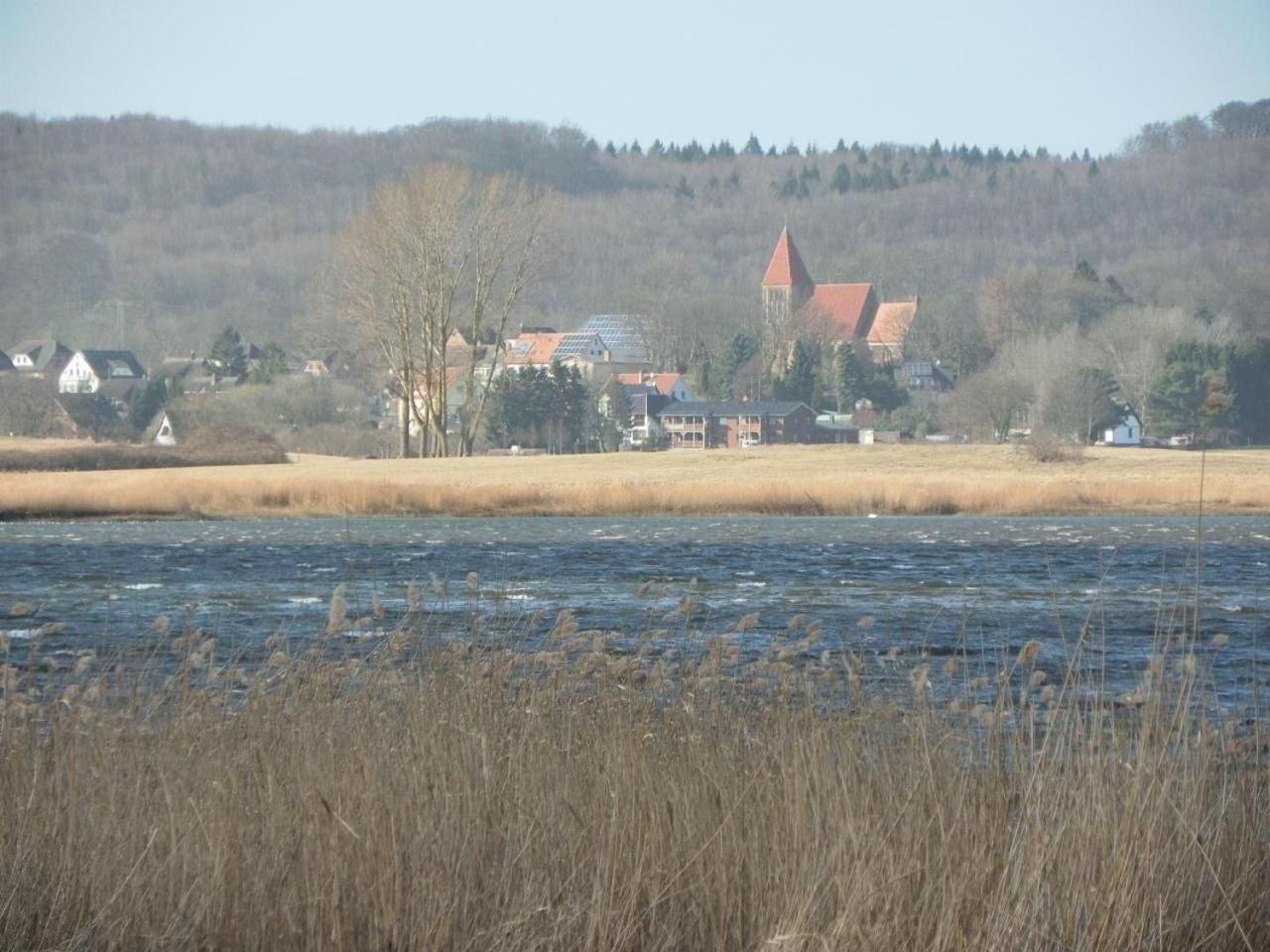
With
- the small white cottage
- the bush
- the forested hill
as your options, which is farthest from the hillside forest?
the bush

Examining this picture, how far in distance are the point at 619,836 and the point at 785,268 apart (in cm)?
15718

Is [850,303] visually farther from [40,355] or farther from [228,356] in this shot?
[40,355]

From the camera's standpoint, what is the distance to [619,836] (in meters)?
6.13

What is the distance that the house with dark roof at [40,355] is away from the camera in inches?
5408

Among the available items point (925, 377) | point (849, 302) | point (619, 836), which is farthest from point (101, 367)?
point (619, 836)

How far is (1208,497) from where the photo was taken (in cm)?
4625

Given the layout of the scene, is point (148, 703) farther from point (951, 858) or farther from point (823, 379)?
point (823, 379)

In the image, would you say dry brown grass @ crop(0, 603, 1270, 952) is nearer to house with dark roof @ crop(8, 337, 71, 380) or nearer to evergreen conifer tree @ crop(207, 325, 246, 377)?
evergreen conifer tree @ crop(207, 325, 246, 377)

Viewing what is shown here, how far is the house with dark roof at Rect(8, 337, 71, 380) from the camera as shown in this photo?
137 m

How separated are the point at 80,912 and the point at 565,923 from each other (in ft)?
5.37

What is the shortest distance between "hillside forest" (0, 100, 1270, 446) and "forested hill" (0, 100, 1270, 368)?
11.4 inches

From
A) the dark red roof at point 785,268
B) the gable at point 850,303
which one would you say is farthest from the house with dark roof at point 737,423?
the dark red roof at point 785,268

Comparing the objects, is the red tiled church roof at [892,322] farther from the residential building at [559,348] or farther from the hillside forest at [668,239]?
the residential building at [559,348]

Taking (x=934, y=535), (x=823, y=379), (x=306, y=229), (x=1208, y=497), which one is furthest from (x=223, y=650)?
(x=306, y=229)
